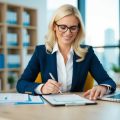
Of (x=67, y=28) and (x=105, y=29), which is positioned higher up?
(x=105, y=29)

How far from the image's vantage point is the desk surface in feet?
3.42

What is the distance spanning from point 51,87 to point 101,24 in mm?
4547

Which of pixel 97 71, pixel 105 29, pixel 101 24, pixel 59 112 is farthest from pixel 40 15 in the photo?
pixel 59 112

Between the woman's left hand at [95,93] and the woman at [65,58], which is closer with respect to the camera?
the woman's left hand at [95,93]

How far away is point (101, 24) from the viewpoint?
5.92m

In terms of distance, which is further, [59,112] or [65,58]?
[65,58]

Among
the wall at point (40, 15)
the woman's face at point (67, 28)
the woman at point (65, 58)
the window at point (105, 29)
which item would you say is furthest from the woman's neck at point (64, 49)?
the wall at point (40, 15)

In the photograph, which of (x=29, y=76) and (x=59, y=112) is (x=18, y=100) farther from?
(x=29, y=76)

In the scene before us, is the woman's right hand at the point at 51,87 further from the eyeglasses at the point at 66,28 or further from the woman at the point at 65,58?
the eyeglasses at the point at 66,28

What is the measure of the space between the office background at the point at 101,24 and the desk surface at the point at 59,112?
4.34 meters

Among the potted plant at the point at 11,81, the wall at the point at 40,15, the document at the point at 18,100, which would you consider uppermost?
the wall at the point at 40,15

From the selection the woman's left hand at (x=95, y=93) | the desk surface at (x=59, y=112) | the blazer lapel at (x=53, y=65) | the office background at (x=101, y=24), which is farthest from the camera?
the office background at (x=101, y=24)

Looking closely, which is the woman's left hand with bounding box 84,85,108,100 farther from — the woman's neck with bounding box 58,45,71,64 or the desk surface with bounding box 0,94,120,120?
the woman's neck with bounding box 58,45,71,64

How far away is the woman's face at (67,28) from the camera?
1.87 m
